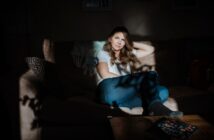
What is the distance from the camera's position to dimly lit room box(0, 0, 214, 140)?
2.52 metres

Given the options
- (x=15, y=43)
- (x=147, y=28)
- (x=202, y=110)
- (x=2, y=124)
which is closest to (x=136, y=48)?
(x=147, y=28)

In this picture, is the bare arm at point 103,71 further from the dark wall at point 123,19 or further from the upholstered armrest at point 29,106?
the dark wall at point 123,19

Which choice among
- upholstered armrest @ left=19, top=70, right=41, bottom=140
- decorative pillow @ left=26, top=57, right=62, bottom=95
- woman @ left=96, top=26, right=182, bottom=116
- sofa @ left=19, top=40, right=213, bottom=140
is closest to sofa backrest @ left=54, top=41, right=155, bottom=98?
sofa @ left=19, top=40, right=213, bottom=140

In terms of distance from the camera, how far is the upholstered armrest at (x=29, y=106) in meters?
2.52

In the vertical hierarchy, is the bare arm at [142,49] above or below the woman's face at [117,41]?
below

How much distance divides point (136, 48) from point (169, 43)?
14.7 inches

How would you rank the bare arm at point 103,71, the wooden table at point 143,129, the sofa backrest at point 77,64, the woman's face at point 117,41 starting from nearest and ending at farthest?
1. the wooden table at point 143,129
2. the bare arm at point 103,71
3. the woman's face at point 117,41
4. the sofa backrest at point 77,64

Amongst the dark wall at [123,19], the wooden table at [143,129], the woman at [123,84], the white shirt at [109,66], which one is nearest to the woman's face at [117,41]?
the woman at [123,84]

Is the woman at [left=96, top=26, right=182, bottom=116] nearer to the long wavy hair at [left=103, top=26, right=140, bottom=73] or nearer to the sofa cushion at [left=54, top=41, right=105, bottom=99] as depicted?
the long wavy hair at [left=103, top=26, right=140, bottom=73]

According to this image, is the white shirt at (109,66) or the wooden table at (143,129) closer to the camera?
the wooden table at (143,129)

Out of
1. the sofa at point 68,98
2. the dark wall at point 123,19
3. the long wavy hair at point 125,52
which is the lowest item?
the sofa at point 68,98

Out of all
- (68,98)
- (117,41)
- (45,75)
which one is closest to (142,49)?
(117,41)

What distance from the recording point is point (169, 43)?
3520mm

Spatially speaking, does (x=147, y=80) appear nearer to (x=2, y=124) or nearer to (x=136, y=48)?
(x=136, y=48)
